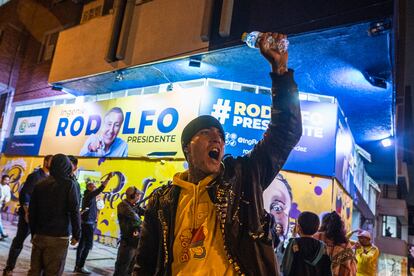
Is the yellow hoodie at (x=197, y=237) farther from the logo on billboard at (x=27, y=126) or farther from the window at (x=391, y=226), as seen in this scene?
the window at (x=391, y=226)

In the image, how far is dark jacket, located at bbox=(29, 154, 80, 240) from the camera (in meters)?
4.18

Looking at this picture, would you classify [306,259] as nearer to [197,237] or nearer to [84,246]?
[197,237]

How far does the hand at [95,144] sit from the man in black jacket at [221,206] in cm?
981

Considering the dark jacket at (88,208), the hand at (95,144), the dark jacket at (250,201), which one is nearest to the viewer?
the dark jacket at (250,201)

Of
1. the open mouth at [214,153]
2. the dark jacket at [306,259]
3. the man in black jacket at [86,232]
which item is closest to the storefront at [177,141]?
the man in black jacket at [86,232]

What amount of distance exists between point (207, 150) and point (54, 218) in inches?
117

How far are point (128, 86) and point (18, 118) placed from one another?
710cm

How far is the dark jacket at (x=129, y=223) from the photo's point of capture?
19.3ft

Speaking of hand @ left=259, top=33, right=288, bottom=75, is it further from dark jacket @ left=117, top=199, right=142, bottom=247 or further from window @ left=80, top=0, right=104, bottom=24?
window @ left=80, top=0, right=104, bottom=24

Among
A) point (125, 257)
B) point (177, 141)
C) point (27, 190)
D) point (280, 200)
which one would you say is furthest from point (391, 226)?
point (27, 190)

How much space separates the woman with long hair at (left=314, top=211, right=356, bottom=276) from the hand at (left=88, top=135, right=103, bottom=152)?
853 cm

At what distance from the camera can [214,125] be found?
85.5 inches

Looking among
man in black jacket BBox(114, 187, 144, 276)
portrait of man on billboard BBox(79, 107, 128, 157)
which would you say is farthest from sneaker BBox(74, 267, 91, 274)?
portrait of man on billboard BBox(79, 107, 128, 157)

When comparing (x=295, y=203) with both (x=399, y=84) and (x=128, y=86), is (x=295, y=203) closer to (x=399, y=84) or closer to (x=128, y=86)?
(x=399, y=84)
